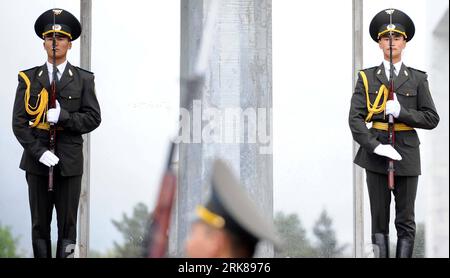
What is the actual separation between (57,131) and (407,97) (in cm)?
194

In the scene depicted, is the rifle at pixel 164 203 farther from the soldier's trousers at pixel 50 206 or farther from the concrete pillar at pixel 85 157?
the concrete pillar at pixel 85 157

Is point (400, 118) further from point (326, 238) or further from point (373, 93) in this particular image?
point (326, 238)

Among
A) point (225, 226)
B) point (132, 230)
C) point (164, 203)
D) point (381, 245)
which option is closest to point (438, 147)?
point (381, 245)

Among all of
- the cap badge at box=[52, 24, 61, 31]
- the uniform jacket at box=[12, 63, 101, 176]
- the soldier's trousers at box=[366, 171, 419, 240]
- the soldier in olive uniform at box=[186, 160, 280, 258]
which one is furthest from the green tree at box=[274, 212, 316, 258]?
the soldier in olive uniform at box=[186, 160, 280, 258]

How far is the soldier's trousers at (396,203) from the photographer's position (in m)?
6.65

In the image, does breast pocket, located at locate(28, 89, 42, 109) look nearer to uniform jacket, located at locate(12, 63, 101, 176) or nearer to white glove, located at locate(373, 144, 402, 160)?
uniform jacket, located at locate(12, 63, 101, 176)

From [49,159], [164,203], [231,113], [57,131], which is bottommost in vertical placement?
[164,203]

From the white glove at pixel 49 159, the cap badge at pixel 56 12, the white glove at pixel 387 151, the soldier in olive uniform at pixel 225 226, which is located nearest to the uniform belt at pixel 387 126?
the white glove at pixel 387 151

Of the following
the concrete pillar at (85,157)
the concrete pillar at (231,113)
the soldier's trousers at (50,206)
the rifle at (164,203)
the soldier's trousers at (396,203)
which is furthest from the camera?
the concrete pillar at (85,157)

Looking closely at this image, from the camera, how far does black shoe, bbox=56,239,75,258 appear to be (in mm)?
6705

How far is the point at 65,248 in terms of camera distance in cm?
673

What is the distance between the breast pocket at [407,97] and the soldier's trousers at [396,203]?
0.40 metres
